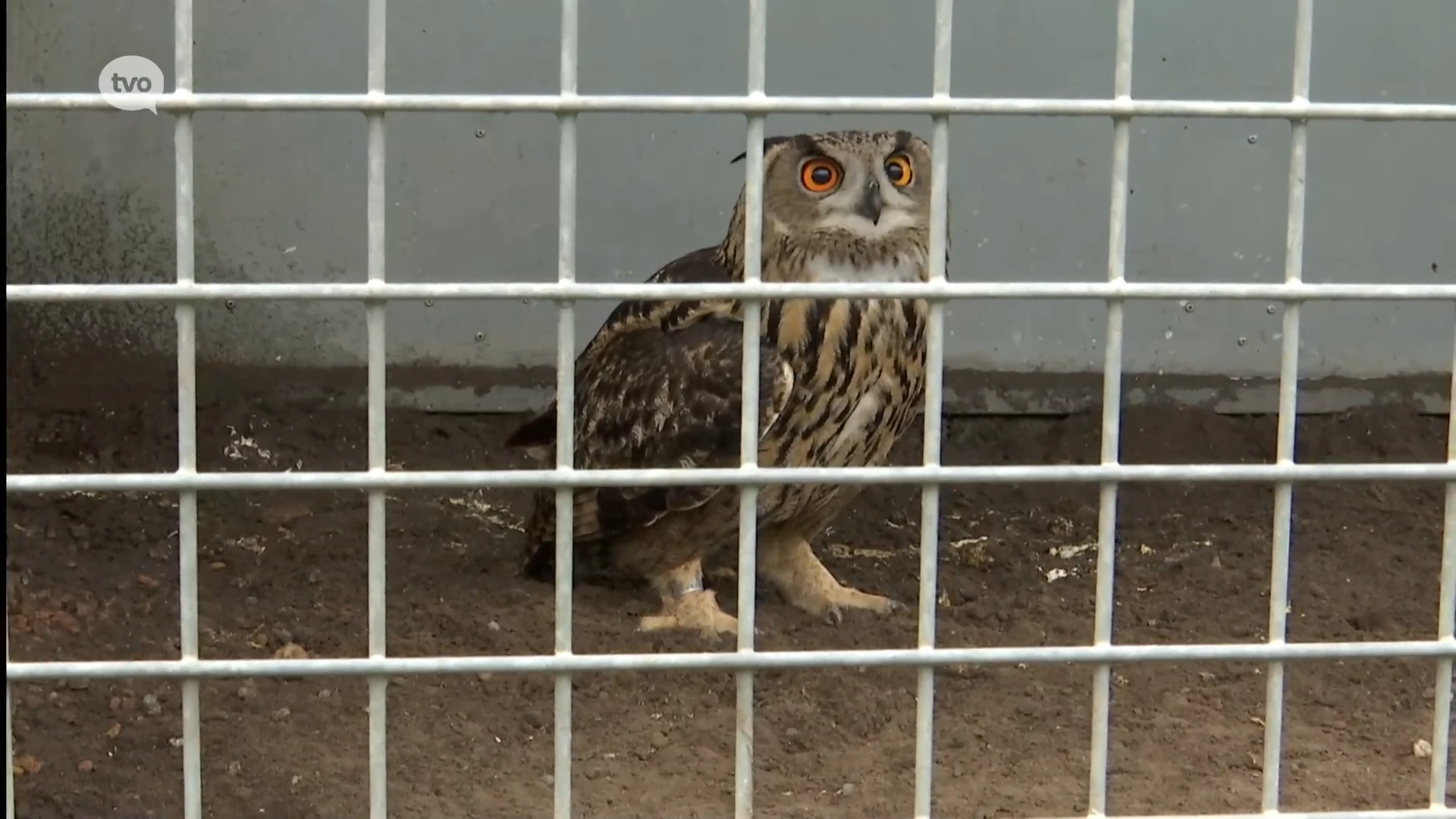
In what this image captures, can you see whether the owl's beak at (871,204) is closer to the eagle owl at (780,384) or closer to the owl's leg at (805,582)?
the eagle owl at (780,384)

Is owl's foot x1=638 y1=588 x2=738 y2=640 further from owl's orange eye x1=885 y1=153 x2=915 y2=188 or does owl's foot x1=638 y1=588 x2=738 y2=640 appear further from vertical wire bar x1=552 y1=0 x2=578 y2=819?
vertical wire bar x1=552 y1=0 x2=578 y2=819

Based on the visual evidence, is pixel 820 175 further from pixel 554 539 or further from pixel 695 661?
pixel 695 661

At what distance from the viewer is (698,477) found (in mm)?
Result: 1629

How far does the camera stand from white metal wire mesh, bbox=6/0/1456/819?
1555 mm

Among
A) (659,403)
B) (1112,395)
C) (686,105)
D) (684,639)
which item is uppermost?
(686,105)

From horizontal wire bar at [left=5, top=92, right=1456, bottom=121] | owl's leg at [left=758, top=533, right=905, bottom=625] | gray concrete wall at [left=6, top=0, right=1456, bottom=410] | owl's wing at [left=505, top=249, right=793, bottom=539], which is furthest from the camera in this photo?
gray concrete wall at [left=6, top=0, right=1456, bottom=410]

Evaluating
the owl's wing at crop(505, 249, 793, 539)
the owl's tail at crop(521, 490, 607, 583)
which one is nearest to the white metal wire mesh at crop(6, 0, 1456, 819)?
the owl's wing at crop(505, 249, 793, 539)

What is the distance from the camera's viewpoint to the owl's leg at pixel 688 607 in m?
3.44

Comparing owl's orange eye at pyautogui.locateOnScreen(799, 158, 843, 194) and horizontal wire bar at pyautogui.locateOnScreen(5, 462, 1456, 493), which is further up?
owl's orange eye at pyautogui.locateOnScreen(799, 158, 843, 194)

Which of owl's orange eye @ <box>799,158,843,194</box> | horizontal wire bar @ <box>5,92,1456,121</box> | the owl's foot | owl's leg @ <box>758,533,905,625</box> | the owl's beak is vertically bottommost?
the owl's foot

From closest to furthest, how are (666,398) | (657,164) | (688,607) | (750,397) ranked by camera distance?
1. (750,397)
2. (666,398)
3. (688,607)
4. (657,164)

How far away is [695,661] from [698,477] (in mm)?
184

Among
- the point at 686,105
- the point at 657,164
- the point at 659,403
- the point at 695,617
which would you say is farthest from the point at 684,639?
the point at 686,105

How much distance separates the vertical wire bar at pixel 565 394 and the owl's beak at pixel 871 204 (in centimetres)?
178
